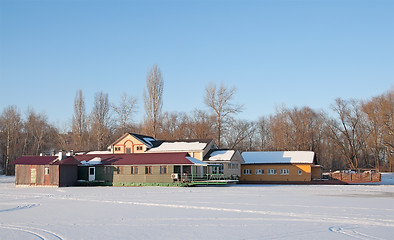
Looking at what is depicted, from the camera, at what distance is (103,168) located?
158 feet

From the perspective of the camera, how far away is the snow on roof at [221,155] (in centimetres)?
4879

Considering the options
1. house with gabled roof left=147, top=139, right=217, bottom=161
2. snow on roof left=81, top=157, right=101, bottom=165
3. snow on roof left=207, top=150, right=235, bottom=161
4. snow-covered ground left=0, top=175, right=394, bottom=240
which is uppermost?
house with gabled roof left=147, top=139, right=217, bottom=161

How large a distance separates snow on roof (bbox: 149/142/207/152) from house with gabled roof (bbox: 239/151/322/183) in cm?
705

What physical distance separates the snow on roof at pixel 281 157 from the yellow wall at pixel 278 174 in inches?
24.4

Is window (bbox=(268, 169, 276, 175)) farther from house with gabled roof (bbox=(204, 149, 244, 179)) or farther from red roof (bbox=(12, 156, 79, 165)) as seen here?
red roof (bbox=(12, 156, 79, 165))

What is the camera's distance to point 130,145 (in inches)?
2108

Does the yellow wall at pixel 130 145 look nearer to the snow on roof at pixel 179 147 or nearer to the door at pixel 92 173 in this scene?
the snow on roof at pixel 179 147

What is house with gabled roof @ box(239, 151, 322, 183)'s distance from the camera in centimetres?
5081

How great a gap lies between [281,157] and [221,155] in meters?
8.55

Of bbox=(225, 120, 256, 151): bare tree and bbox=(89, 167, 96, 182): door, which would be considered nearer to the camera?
bbox=(89, 167, 96, 182): door

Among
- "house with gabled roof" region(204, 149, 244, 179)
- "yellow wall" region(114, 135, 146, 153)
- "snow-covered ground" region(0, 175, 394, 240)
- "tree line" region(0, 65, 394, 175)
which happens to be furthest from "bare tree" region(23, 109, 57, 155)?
"snow-covered ground" region(0, 175, 394, 240)

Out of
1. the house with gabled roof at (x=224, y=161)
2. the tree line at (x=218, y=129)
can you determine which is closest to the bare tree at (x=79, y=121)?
the tree line at (x=218, y=129)

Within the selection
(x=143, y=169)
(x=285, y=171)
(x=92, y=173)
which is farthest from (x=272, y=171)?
(x=92, y=173)

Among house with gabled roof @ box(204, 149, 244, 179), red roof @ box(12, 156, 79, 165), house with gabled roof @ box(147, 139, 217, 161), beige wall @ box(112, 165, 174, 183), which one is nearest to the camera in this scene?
beige wall @ box(112, 165, 174, 183)
